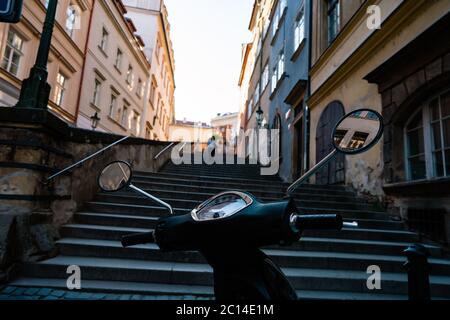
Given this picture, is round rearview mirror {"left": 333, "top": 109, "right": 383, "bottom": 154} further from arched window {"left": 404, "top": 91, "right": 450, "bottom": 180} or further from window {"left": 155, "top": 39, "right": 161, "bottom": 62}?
window {"left": 155, "top": 39, "right": 161, "bottom": 62}

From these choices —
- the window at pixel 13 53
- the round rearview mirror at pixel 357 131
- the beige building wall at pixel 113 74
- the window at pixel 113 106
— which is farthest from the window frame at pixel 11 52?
the round rearview mirror at pixel 357 131

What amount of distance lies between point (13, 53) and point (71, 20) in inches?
179

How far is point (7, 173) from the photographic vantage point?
337cm

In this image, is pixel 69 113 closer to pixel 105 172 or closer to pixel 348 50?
pixel 348 50

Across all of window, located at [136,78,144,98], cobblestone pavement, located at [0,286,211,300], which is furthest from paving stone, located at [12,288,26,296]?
window, located at [136,78,144,98]

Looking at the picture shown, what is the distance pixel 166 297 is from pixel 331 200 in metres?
4.64

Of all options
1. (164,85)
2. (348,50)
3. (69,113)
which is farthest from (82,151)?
(164,85)

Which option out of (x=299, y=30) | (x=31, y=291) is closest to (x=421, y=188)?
(x=31, y=291)

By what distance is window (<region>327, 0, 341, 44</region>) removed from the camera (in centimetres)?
893

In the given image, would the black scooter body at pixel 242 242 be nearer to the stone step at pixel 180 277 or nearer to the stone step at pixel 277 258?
the stone step at pixel 180 277

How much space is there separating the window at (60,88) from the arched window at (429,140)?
544 inches

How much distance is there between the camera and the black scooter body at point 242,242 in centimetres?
99

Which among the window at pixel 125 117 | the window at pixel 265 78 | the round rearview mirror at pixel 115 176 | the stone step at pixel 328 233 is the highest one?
the window at pixel 265 78

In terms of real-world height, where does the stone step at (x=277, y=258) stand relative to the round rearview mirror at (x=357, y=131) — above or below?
below
